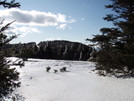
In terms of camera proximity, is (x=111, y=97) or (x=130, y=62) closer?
(x=111, y=97)

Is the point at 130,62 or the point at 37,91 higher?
the point at 130,62

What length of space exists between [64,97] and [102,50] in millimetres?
5520

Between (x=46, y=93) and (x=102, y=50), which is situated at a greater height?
(x=102, y=50)

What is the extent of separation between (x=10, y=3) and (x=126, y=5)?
8449 mm

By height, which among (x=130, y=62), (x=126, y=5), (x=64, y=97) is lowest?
(x=64, y=97)

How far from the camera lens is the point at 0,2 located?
2.55 metres

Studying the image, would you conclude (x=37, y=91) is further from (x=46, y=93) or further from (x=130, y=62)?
(x=130, y=62)

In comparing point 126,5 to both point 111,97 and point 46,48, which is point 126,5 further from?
point 46,48

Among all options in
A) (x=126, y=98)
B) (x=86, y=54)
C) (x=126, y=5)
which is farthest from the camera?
(x=86, y=54)

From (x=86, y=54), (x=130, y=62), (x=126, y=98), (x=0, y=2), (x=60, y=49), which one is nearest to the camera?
(x=0, y=2)

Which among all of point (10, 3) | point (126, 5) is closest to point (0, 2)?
point (10, 3)

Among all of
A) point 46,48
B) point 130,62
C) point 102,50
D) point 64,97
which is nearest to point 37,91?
point 64,97

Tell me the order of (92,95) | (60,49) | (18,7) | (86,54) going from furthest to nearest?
(60,49)
(86,54)
(92,95)
(18,7)

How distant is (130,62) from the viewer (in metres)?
6.54
